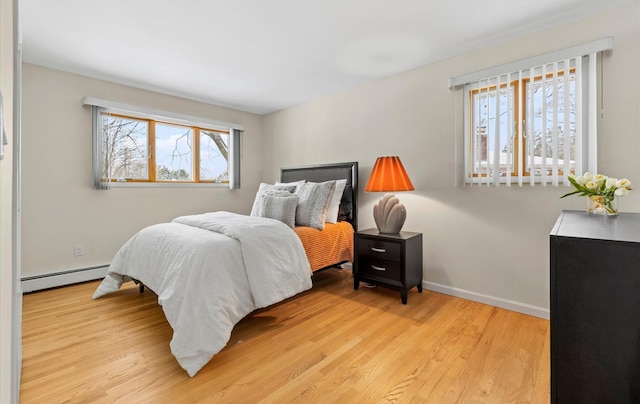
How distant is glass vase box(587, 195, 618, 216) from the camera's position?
5.33ft

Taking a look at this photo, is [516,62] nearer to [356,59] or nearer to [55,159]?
[356,59]

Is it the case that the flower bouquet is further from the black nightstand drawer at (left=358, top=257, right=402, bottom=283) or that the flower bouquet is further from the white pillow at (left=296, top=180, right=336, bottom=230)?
the white pillow at (left=296, top=180, right=336, bottom=230)

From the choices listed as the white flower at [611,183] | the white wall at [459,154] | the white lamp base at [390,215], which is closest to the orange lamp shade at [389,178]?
the white lamp base at [390,215]

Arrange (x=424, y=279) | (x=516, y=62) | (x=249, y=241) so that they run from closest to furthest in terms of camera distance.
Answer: (x=249, y=241) → (x=516, y=62) → (x=424, y=279)

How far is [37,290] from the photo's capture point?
2.96 meters

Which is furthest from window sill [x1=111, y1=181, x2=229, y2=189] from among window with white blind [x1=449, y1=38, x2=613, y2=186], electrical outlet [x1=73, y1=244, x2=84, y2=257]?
window with white blind [x1=449, y1=38, x2=613, y2=186]

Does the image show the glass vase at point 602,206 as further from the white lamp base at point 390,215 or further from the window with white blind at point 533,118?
the white lamp base at point 390,215

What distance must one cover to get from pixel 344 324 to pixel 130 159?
316 cm

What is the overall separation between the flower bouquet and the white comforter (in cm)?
193

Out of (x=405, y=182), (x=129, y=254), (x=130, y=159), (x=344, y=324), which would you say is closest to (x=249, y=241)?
(x=344, y=324)

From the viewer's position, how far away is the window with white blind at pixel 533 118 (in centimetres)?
213

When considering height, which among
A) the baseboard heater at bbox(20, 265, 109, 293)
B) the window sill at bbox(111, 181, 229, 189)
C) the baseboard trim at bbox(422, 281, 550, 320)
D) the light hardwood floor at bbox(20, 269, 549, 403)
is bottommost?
the light hardwood floor at bbox(20, 269, 549, 403)

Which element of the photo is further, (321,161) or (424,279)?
(321,161)

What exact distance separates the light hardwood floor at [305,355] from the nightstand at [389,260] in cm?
21
